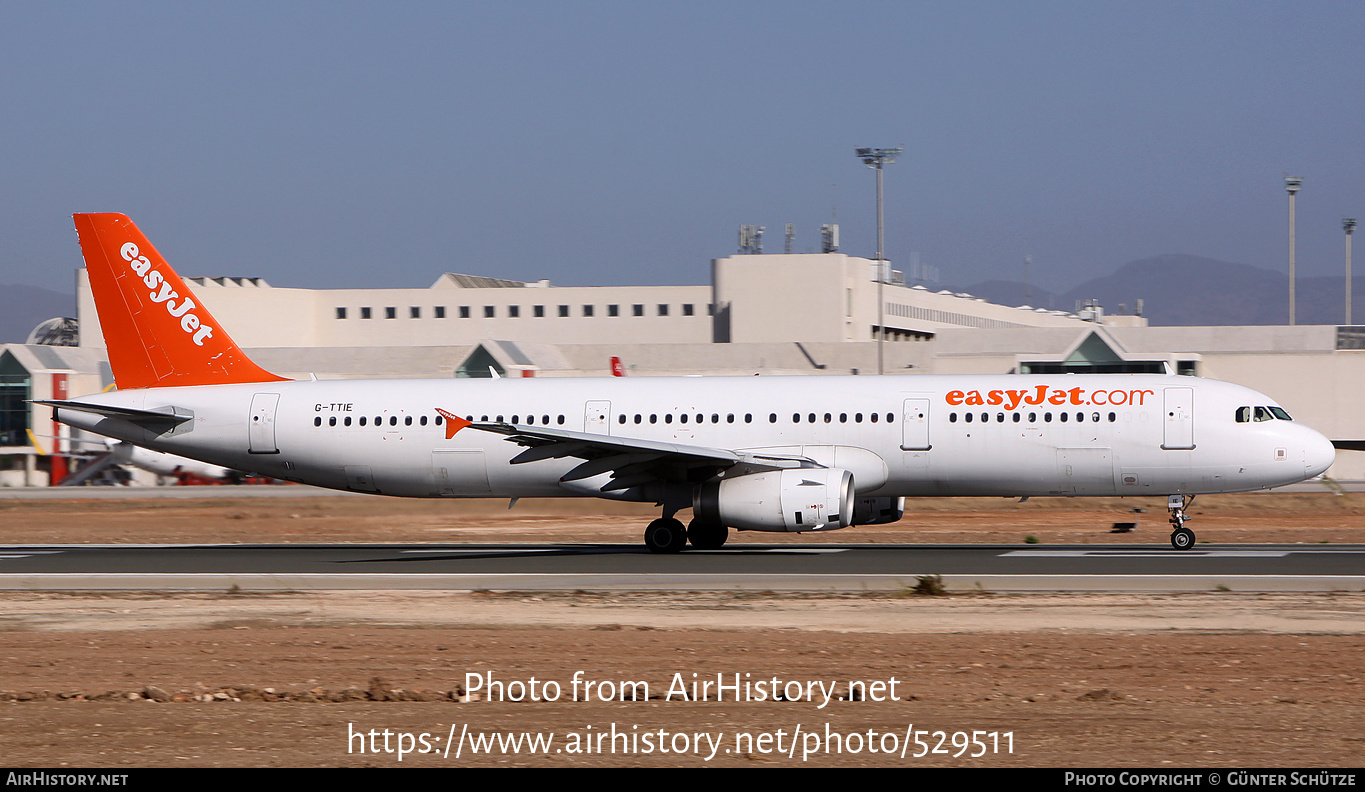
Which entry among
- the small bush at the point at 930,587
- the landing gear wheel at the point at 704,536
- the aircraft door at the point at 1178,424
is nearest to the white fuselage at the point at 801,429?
the aircraft door at the point at 1178,424

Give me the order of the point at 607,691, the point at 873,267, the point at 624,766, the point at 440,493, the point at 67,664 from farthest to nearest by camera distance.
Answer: the point at 873,267
the point at 440,493
the point at 67,664
the point at 607,691
the point at 624,766

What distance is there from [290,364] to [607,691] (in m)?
70.1

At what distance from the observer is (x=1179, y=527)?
88.1ft

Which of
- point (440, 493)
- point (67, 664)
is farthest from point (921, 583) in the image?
point (440, 493)

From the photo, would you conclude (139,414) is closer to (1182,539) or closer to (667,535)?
(667,535)

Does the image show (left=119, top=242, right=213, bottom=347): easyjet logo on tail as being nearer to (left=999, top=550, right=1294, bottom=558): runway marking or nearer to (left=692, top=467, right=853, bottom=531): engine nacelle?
(left=692, top=467, right=853, bottom=531): engine nacelle

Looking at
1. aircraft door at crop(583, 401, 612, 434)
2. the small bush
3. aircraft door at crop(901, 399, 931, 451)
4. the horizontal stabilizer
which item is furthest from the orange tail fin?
the small bush

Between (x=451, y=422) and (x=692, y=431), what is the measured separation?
185 inches

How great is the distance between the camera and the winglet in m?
27.1

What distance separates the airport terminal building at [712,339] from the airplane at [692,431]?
63.2 ft

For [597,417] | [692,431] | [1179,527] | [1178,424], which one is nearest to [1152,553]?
[1179,527]

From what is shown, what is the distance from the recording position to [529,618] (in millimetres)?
17609
